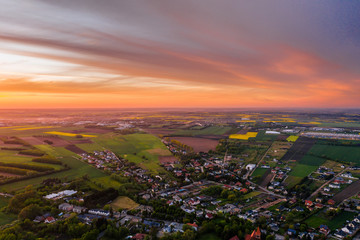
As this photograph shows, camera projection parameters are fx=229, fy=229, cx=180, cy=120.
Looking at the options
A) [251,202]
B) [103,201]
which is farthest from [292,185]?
[103,201]

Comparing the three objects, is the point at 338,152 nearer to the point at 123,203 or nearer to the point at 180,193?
the point at 180,193

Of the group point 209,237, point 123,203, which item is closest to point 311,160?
point 209,237

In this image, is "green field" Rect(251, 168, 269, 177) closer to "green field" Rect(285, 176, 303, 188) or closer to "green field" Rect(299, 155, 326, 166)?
"green field" Rect(285, 176, 303, 188)

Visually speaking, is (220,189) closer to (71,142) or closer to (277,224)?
(277,224)

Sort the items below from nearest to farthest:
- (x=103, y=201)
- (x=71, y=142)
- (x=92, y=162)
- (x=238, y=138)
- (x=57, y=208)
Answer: (x=57, y=208) < (x=103, y=201) < (x=92, y=162) < (x=71, y=142) < (x=238, y=138)

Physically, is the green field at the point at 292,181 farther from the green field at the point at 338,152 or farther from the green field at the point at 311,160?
the green field at the point at 338,152

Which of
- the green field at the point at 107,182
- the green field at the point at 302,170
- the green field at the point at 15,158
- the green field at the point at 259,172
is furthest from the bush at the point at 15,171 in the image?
the green field at the point at 302,170
